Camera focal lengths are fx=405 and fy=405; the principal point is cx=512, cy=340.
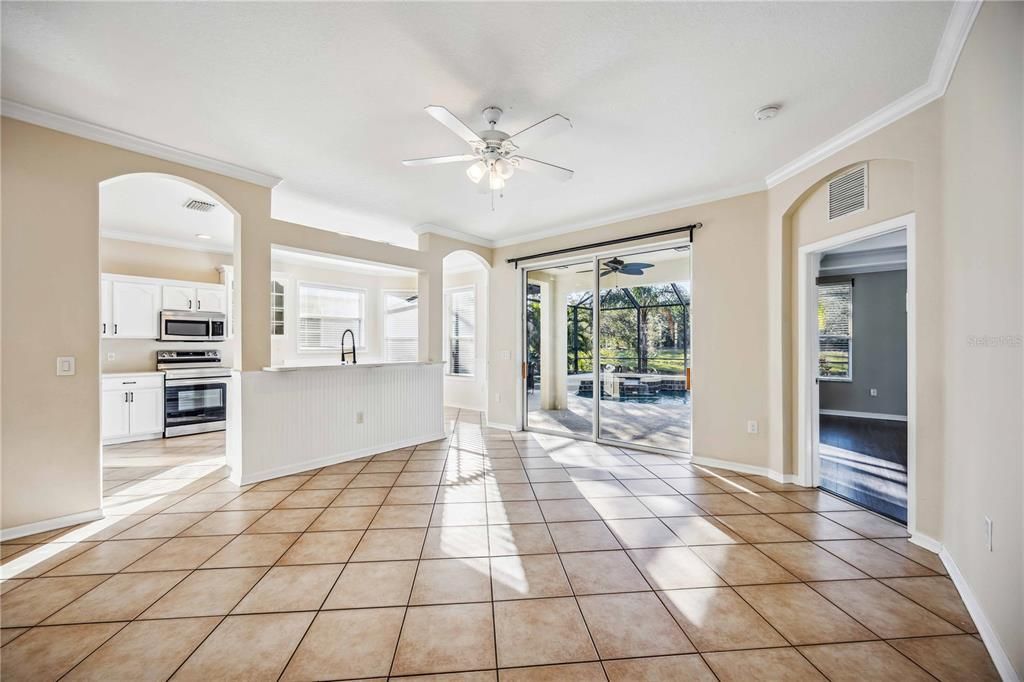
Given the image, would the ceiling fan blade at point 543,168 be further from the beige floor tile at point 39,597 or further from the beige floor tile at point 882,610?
the beige floor tile at point 39,597

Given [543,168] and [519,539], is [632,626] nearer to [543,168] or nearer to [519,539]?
[519,539]

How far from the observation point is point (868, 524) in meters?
2.73

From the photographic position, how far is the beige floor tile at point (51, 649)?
4.96 feet

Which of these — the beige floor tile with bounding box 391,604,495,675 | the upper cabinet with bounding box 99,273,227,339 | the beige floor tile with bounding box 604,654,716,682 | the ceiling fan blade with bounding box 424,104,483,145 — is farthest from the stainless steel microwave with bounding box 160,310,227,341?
the beige floor tile with bounding box 604,654,716,682

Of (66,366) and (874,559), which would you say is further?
(66,366)

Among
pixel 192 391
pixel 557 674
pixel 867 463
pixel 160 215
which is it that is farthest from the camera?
pixel 192 391

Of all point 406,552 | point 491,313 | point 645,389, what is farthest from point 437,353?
point 406,552

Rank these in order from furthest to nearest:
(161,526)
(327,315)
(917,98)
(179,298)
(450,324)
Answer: (450,324) → (327,315) → (179,298) → (161,526) → (917,98)

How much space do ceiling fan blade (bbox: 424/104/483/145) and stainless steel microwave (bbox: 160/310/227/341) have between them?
5204 millimetres

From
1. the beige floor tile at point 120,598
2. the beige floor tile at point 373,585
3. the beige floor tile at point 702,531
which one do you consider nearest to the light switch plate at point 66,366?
the beige floor tile at point 120,598

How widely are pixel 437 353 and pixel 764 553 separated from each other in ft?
12.4

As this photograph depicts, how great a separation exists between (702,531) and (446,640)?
5.83ft

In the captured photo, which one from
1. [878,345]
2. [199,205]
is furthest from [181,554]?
[878,345]

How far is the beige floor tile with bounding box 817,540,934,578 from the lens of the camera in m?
2.16
